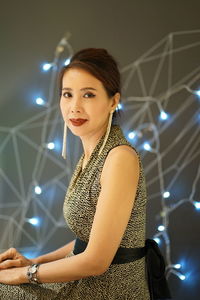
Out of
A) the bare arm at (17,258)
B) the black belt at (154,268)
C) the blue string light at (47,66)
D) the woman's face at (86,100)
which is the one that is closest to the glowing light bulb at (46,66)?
the blue string light at (47,66)

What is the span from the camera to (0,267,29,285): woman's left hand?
1134mm

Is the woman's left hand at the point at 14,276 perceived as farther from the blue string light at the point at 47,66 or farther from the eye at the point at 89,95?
the blue string light at the point at 47,66

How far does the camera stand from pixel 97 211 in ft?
3.51

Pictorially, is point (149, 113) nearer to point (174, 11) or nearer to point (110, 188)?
point (174, 11)

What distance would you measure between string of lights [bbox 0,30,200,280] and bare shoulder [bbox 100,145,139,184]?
30.3 inches

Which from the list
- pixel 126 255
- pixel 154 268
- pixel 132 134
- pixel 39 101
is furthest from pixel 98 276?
pixel 39 101

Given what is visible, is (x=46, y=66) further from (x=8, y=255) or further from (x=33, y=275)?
(x=33, y=275)

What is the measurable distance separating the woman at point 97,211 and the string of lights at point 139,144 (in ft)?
2.07

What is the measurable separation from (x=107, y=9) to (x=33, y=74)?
1.80 ft

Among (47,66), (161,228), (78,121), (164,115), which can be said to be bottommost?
(161,228)

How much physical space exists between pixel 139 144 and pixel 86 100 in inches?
32.1

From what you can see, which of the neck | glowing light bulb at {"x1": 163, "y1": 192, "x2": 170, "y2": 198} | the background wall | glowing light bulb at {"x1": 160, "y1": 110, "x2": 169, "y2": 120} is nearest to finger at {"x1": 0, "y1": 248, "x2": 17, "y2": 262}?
the neck

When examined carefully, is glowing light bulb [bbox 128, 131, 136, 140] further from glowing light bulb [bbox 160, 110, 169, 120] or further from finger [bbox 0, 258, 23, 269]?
finger [bbox 0, 258, 23, 269]

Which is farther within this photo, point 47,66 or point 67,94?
point 47,66
